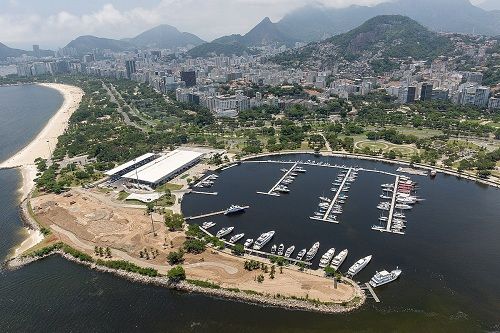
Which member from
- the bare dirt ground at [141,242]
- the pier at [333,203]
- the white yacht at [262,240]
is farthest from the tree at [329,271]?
the pier at [333,203]

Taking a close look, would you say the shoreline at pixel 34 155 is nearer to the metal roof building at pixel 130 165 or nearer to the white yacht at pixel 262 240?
the metal roof building at pixel 130 165

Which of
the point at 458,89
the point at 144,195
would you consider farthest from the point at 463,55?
the point at 144,195

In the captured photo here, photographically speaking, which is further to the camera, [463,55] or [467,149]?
[463,55]

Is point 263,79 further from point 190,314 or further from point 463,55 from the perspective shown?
point 190,314

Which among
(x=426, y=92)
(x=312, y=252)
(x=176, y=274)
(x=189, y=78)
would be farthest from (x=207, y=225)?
(x=189, y=78)

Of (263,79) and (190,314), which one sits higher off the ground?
(263,79)

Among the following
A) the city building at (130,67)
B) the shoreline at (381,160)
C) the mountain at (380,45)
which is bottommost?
the shoreline at (381,160)
